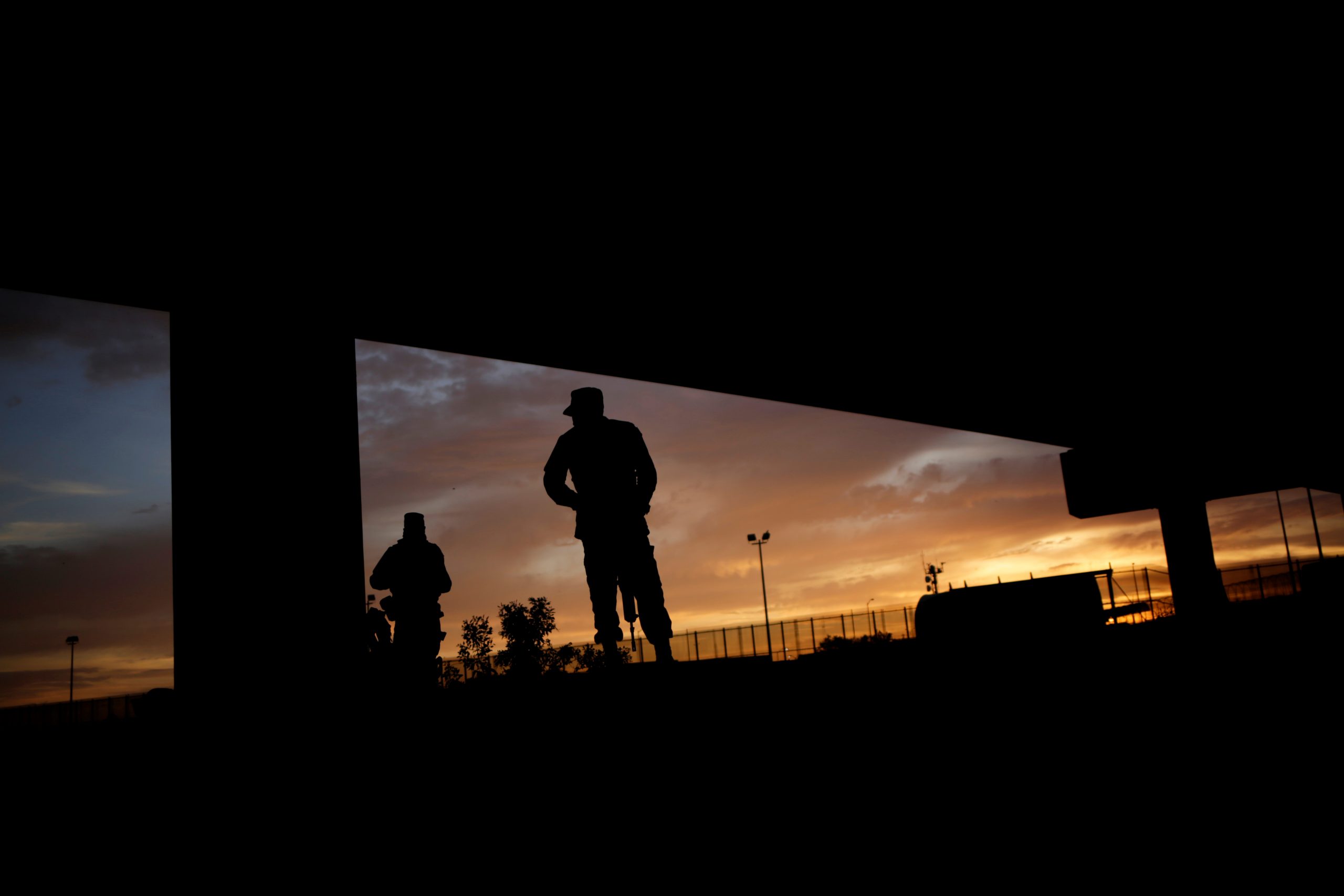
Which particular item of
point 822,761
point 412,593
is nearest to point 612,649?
point 822,761

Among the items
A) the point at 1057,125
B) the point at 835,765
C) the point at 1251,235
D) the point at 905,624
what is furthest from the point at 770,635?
the point at 835,765

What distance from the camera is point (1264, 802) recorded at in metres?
2.80

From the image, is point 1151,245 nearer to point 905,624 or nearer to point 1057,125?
point 1057,125

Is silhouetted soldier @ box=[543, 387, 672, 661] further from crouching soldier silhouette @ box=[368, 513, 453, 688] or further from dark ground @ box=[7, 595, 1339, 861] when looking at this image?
crouching soldier silhouette @ box=[368, 513, 453, 688]

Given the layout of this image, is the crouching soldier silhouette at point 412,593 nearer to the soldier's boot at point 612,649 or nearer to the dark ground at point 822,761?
the dark ground at point 822,761

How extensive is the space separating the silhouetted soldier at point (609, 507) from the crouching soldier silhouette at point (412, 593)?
3220mm

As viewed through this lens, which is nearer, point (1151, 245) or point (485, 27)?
point (485, 27)

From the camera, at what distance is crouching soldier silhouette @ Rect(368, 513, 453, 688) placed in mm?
9008

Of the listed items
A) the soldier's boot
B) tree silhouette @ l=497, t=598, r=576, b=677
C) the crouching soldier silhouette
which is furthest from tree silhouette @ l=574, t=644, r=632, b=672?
the soldier's boot

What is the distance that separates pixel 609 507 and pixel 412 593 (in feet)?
12.2

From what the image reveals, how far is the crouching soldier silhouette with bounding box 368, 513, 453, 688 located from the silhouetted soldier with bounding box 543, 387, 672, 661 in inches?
127

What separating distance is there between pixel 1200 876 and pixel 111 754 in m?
5.31

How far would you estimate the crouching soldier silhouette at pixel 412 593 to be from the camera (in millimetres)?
9008

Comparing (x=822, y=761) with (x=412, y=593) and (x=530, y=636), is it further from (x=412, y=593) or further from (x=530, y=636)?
(x=530, y=636)
